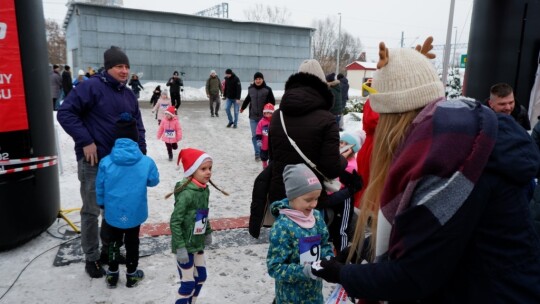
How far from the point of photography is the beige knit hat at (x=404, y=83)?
4.84ft

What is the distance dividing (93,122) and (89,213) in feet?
2.96

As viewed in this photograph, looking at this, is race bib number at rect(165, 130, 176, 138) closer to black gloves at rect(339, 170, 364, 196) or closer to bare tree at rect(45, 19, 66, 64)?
black gloves at rect(339, 170, 364, 196)

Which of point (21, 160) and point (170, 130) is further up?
point (21, 160)

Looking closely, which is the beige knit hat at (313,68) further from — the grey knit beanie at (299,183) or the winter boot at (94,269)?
the winter boot at (94,269)

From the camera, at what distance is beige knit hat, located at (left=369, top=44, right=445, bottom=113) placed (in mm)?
1475

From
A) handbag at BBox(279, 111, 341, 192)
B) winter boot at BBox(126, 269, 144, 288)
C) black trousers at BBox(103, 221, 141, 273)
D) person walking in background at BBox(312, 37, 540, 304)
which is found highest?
person walking in background at BBox(312, 37, 540, 304)

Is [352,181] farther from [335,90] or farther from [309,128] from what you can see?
[335,90]

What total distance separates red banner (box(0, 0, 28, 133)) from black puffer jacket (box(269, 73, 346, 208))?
277 cm

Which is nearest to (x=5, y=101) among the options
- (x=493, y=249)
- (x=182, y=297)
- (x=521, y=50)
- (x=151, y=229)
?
(x=151, y=229)

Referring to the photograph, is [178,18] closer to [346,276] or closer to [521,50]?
[521,50]

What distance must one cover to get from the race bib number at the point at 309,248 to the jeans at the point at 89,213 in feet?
7.47

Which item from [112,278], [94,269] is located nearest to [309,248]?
[112,278]

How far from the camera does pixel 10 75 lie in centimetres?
413

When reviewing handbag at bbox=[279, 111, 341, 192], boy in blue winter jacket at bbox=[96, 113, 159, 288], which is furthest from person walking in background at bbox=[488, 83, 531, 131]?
boy in blue winter jacket at bbox=[96, 113, 159, 288]
